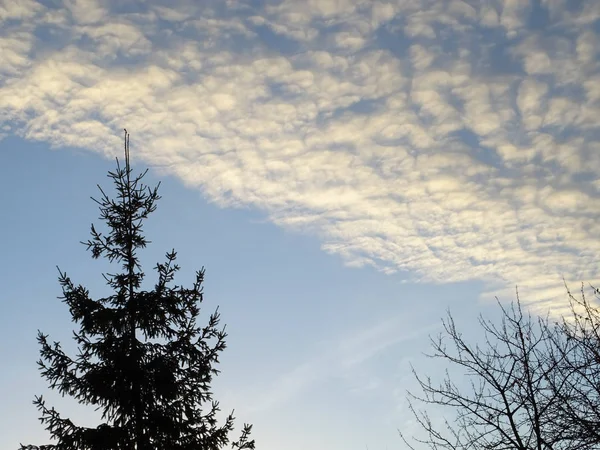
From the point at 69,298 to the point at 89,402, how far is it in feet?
8.21

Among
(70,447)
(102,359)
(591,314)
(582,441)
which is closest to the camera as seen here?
(582,441)

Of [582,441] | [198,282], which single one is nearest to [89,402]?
[198,282]

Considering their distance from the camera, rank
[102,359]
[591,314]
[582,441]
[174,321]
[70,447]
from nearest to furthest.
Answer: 1. [582,441]
2. [591,314]
3. [70,447]
4. [102,359]
5. [174,321]

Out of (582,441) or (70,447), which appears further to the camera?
(70,447)

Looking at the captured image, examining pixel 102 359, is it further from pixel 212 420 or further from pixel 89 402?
pixel 212 420

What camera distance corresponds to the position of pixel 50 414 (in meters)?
13.3

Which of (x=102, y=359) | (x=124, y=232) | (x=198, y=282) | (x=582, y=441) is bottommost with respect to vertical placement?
(x=582, y=441)

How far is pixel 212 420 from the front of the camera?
46.6ft

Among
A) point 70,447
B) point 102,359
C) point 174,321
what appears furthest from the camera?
point 174,321

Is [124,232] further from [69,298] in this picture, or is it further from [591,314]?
[591,314]

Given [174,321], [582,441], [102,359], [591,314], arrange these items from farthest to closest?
1. [174,321]
2. [102,359]
3. [591,314]
4. [582,441]

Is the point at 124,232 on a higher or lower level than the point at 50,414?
higher

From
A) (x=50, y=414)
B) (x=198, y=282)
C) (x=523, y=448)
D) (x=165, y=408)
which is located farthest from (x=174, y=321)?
(x=523, y=448)

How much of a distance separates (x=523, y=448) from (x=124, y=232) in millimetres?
10375
